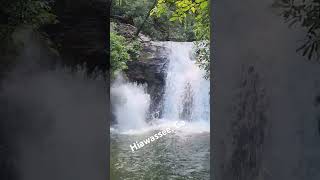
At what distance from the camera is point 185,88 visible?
9.02 meters

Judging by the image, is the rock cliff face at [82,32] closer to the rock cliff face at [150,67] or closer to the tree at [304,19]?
the tree at [304,19]

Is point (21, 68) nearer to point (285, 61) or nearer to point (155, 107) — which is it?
point (285, 61)

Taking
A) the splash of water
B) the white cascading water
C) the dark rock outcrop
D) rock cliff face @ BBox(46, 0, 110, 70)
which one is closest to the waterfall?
the white cascading water

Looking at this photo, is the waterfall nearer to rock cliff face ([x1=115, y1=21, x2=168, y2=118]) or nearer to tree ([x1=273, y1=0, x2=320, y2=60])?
rock cliff face ([x1=115, y1=21, x2=168, y2=118])

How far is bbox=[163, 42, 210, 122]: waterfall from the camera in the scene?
8883mm

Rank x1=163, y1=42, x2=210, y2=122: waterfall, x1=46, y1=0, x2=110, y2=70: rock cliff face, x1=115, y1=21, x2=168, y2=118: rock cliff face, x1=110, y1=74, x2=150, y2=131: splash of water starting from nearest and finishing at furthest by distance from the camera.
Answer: x1=46, y1=0, x2=110, y2=70: rock cliff face
x1=110, y1=74, x2=150, y2=131: splash of water
x1=115, y1=21, x2=168, y2=118: rock cliff face
x1=163, y1=42, x2=210, y2=122: waterfall

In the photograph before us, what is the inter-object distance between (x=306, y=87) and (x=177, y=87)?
6.38 metres

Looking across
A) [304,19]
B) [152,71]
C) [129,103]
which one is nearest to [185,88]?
[152,71]

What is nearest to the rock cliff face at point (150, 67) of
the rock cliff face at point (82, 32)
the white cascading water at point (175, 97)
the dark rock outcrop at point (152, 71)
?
the dark rock outcrop at point (152, 71)

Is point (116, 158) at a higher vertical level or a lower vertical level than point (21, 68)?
lower

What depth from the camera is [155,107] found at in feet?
29.1

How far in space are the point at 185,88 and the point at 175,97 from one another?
0.89ft

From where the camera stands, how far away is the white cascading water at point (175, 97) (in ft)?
28.3

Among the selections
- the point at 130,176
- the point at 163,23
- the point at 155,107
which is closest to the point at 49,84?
the point at 130,176
